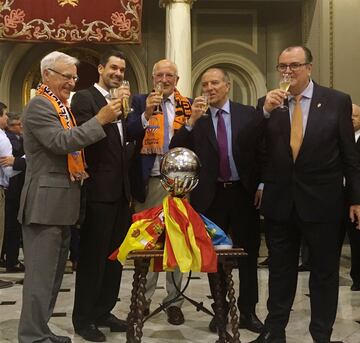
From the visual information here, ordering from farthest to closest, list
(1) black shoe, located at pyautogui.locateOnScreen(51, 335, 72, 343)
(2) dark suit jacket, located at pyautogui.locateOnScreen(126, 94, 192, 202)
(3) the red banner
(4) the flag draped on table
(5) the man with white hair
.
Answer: (3) the red banner < (2) dark suit jacket, located at pyautogui.locateOnScreen(126, 94, 192, 202) < (1) black shoe, located at pyautogui.locateOnScreen(51, 335, 72, 343) < (5) the man with white hair < (4) the flag draped on table

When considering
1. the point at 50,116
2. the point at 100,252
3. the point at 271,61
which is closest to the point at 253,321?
the point at 100,252

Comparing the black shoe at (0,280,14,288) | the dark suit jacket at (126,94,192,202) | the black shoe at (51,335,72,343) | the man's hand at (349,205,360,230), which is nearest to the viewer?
the man's hand at (349,205,360,230)

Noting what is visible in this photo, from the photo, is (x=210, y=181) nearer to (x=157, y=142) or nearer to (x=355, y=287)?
(x=157, y=142)

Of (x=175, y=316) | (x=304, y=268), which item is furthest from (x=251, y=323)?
(x=304, y=268)

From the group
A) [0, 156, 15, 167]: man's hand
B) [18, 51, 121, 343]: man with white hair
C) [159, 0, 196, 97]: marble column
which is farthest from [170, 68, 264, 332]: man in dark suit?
[159, 0, 196, 97]: marble column

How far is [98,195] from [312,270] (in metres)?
1.31

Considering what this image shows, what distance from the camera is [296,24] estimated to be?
32.1ft

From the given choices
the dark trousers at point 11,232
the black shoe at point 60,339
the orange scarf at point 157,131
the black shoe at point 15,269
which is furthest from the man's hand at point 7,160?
the black shoe at point 60,339

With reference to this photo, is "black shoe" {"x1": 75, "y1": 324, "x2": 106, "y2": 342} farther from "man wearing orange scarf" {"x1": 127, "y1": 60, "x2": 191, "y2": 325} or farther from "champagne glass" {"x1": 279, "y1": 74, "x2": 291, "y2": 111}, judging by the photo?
"champagne glass" {"x1": 279, "y1": 74, "x2": 291, "y2": 111}

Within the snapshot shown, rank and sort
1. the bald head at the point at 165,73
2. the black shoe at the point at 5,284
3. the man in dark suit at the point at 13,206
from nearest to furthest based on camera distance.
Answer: the bald head at the point at 165,73, the black shoe at the point at 5,284, the man in dark suit at the point at 13,206

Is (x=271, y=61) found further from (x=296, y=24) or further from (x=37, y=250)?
(x=37, y=250)

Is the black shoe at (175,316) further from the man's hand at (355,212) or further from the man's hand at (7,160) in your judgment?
the man's hand at (7,160)

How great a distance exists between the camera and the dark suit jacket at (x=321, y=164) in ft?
10.2

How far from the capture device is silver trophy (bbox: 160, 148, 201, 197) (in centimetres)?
294
